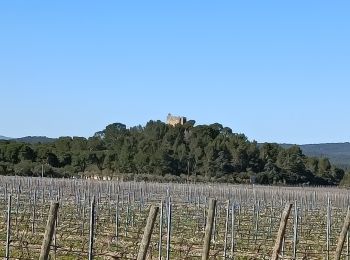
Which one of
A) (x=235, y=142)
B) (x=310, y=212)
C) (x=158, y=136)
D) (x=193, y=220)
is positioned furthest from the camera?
(x=158, y=136)

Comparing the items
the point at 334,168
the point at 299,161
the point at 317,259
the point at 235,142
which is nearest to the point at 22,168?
the point at 235,142

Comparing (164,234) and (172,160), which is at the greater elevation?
(172,160)

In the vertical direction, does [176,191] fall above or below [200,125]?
below

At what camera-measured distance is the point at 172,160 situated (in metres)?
86.9

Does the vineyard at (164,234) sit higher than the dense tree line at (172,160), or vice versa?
the dense tree line at (172,160)

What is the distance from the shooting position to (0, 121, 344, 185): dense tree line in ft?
263

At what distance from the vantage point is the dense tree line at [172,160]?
263 feet

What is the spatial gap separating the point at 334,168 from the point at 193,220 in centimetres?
7642

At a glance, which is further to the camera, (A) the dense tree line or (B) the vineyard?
(A) the dense tree line

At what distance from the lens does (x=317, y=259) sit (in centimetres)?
1608

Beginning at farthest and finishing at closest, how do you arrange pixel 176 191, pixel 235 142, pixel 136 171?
pixel 235 142 → pixel 136 171 → pixel 176 191

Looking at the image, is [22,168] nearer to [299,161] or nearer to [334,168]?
[299,161]

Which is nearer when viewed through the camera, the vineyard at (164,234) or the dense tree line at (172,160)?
the vineyard at (164,234)

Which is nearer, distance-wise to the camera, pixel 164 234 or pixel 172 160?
pixel 164 234
